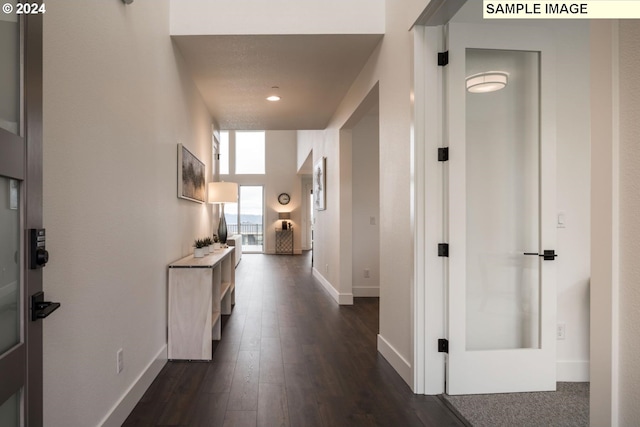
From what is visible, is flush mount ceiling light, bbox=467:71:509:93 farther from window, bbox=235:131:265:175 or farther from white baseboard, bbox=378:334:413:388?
window, bbox=235:131:265:175

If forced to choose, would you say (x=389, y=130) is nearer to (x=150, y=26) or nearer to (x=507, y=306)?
(x=507, y=306)

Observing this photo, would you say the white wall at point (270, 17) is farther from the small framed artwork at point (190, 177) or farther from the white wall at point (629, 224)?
the white wall at point (629, 224)

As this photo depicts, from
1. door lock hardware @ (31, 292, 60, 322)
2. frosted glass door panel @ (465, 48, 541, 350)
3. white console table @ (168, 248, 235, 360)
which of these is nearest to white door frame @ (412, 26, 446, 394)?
frosted glass door panel @ (465, 48, 541, 350)

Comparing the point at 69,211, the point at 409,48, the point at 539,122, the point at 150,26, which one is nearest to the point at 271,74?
the point at 150,26

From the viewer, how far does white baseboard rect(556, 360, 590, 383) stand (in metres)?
2.64

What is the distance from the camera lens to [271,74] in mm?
3857

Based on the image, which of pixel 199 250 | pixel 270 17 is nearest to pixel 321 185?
pixel 199 250

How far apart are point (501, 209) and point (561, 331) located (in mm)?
980

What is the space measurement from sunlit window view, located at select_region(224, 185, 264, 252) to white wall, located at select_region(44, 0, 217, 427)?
33.5 feet

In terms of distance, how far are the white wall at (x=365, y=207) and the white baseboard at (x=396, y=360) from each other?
238cm

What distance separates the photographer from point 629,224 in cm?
111

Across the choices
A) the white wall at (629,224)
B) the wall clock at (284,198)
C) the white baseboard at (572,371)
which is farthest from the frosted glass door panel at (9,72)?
the wall clock at (284,198)

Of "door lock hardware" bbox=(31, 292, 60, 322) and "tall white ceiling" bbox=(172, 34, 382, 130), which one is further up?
"tall white ceiling" bbox=(172, 34, 382, 130)

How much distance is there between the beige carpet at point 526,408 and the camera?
81.5 inches
